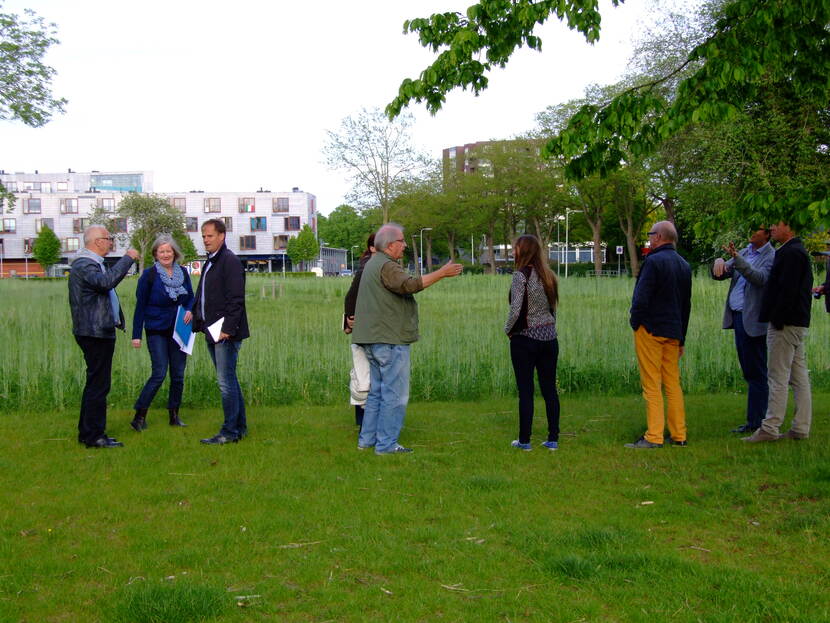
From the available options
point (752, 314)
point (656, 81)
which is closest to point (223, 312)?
point (656, 81)

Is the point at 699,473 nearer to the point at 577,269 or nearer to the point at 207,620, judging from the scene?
the point at 207,620

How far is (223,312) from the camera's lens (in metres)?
6.61

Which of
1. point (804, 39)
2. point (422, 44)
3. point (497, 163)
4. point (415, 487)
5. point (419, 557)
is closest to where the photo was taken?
point (419, 557)

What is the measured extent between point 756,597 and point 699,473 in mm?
2331

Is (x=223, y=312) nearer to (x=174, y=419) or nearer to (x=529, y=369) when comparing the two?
(x=174, y=419)

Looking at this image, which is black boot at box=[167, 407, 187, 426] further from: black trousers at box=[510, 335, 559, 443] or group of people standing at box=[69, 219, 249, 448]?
black trousers at box=[510, 335, 559, 443]

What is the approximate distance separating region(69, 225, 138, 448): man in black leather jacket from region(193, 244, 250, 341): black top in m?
0.68

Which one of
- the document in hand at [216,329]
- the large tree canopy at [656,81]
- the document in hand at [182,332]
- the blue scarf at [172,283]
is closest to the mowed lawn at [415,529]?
the document in hand at [182,332]

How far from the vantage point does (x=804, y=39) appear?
6.26m

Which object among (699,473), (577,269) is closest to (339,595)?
(699,473)

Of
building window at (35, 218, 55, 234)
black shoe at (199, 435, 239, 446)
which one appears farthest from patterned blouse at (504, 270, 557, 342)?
building window at (35, 218, 55, 234)

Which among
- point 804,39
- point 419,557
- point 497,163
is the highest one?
point 497,163

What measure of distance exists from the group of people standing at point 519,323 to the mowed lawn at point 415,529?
0.96 feet

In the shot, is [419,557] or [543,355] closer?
[419,557]
